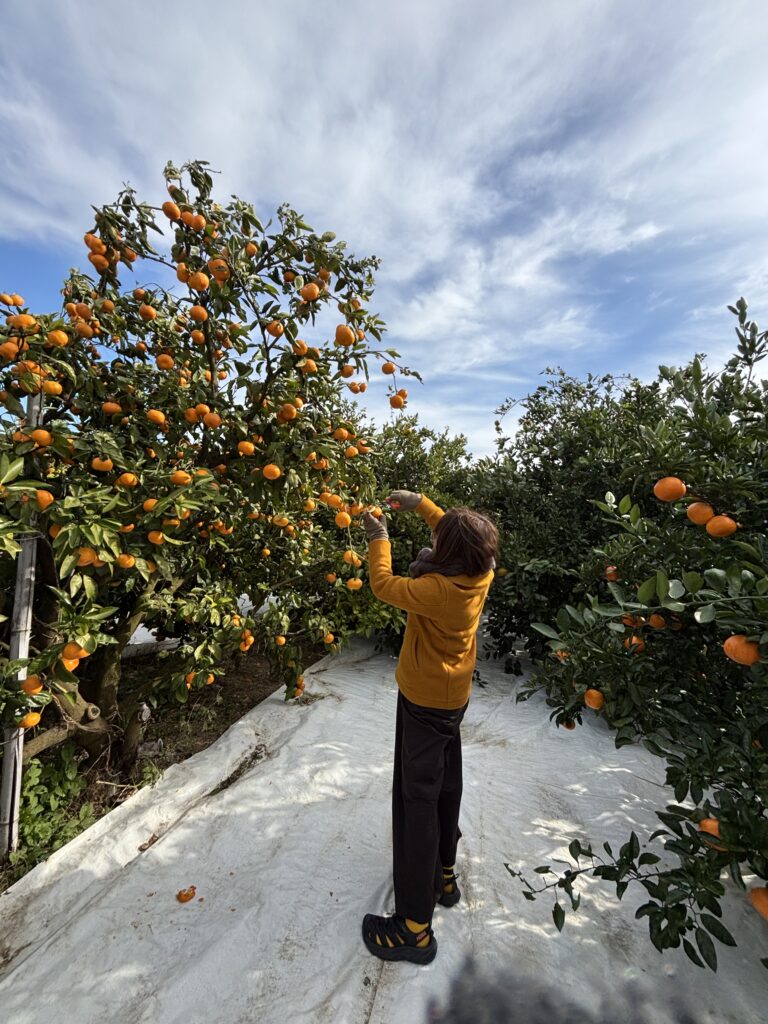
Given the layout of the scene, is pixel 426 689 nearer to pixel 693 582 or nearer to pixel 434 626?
pixel 434 626

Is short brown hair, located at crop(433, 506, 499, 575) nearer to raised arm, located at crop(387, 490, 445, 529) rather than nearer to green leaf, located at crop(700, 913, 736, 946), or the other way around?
raised arm, located at crop(387, 490, 445, 529)

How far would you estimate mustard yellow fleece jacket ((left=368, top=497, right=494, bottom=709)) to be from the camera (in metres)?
1.47

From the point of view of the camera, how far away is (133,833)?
6.96 ft

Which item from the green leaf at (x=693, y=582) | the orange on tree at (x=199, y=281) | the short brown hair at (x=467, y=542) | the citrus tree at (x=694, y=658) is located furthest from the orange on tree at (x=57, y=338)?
the green leaf at (x=693, y=582)


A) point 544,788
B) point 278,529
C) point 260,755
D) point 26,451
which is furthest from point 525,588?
point 26,451

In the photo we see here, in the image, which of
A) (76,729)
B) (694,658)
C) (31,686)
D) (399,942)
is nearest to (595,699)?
(694,658)

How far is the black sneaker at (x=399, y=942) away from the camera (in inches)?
61.3

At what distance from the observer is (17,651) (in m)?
1.87

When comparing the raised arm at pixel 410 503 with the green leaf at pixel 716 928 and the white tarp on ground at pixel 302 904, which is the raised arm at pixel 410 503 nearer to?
the green leaf at pixel 716 928

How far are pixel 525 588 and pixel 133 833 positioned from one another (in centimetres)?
310

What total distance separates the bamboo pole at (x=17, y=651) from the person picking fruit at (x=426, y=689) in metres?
1.40

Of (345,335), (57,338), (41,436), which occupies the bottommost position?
(41,436)

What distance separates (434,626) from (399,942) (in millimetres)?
1098

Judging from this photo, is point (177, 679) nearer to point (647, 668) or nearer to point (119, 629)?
point (119, 629)
